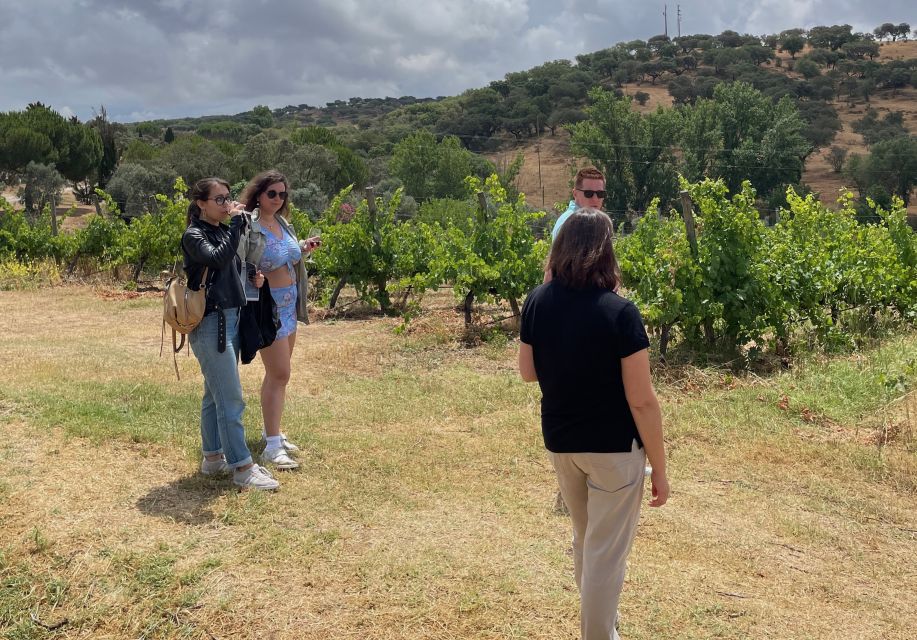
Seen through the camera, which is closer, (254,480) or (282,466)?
(254,480)

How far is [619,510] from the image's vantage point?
8.01ft

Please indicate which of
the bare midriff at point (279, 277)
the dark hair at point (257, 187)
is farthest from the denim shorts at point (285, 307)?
the dark hair at point (257, 187)

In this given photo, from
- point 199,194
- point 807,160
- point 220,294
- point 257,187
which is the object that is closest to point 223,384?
point 220,294

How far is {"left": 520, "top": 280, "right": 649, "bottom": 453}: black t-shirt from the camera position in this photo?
231 cm

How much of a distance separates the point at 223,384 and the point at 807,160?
187 feet

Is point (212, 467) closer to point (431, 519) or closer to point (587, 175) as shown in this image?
point (431, 519)

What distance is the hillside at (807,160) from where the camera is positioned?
51000mm

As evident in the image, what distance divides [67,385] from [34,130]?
3954 cm

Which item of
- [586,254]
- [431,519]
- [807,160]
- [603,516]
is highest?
[807,160]

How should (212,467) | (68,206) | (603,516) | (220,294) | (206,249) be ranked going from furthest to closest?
(68,206) → (212,467) → (220,294) → (206,249) → (603,516)

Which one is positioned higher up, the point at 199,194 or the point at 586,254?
the point at 199,194

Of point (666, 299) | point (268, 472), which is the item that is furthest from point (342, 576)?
point (666, 299)

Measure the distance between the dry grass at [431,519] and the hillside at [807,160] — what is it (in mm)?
42786

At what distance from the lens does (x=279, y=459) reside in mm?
4582
